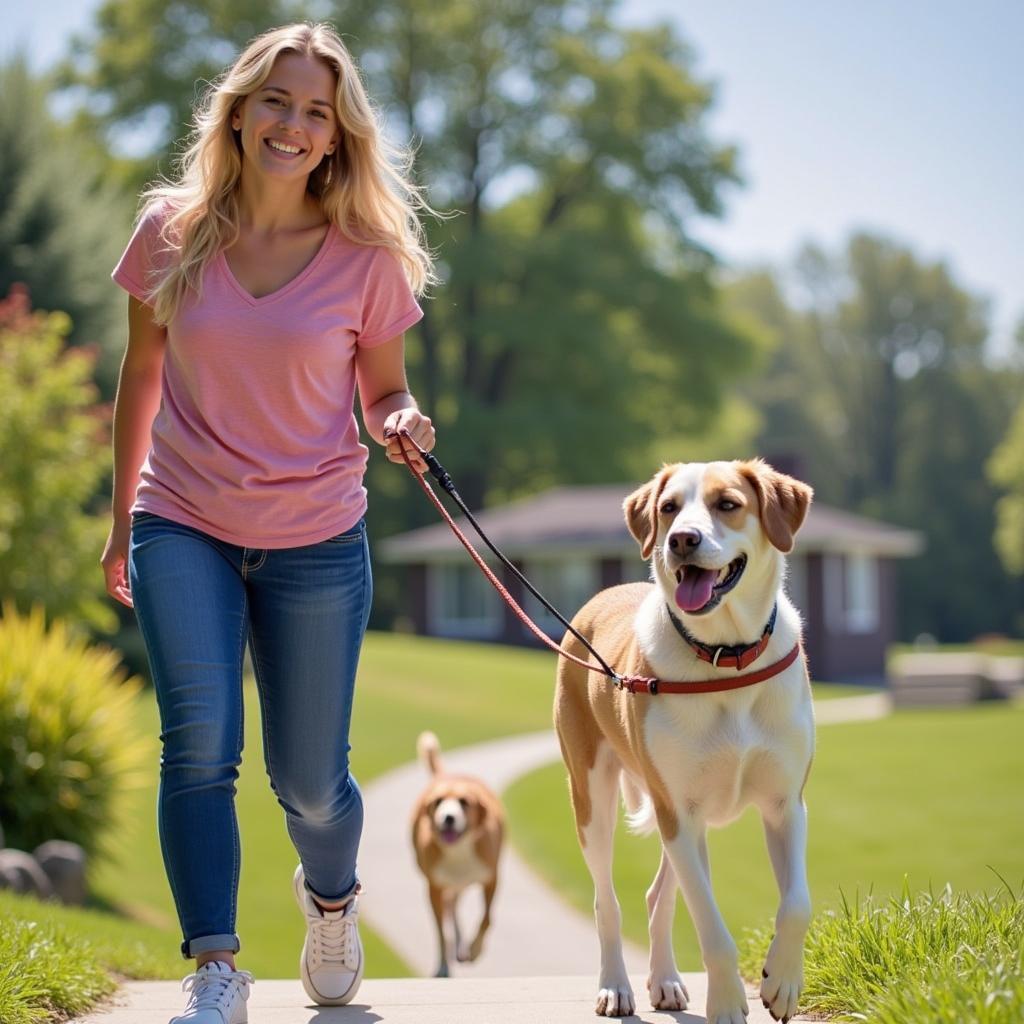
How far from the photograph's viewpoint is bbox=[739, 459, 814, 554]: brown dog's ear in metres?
4.10

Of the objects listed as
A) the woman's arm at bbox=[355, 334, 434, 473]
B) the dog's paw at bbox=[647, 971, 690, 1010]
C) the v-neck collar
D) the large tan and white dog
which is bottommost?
the dog's paw at bbox=[647, 971, 690, 1010]

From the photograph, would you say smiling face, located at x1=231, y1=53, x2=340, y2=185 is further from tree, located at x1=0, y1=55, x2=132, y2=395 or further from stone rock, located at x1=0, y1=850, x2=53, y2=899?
tree, located at x1=0, y1=55, x2=132, y2=395

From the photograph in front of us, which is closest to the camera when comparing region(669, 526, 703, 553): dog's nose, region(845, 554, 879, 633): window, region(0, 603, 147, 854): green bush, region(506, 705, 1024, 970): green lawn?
region(669, 526, 703, 553): dog's nose

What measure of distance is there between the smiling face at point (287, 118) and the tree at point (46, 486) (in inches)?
525

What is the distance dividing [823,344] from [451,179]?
29.4m

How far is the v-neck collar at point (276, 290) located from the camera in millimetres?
4027

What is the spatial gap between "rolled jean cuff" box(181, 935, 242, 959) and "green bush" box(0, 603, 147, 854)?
7.86m

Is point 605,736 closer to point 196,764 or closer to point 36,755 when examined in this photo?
point 196,764

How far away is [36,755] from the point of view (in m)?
11.2

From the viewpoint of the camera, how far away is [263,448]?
3.99 meters

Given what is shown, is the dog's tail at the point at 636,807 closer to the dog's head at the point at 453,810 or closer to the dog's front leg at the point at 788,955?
the dog's front leg at the point at 788,955

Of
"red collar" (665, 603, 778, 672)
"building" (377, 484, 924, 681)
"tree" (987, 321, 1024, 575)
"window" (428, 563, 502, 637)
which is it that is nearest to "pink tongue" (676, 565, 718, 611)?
"red collar" (665, 603, 778, 672)

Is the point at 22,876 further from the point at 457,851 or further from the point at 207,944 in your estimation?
the point at 207,944

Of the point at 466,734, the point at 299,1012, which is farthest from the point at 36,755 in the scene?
the point at 466,734
